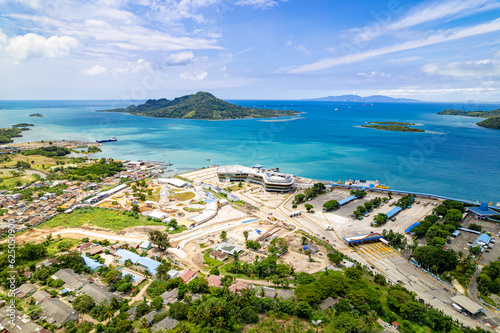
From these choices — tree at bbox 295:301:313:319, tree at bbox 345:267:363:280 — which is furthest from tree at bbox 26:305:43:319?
tree at bbox 345:267:363:280

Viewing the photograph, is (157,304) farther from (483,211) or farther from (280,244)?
(483,211)

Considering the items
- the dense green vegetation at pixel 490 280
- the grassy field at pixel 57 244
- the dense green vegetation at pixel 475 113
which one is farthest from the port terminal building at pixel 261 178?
the dense green vegetation at pixel 475 113

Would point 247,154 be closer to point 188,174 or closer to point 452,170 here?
point 188,174

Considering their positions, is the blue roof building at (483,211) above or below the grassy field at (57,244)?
above

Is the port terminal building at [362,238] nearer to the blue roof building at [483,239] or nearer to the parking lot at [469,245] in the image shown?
the parking lot at [469,245]

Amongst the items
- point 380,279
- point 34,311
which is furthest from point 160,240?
point 380,279
